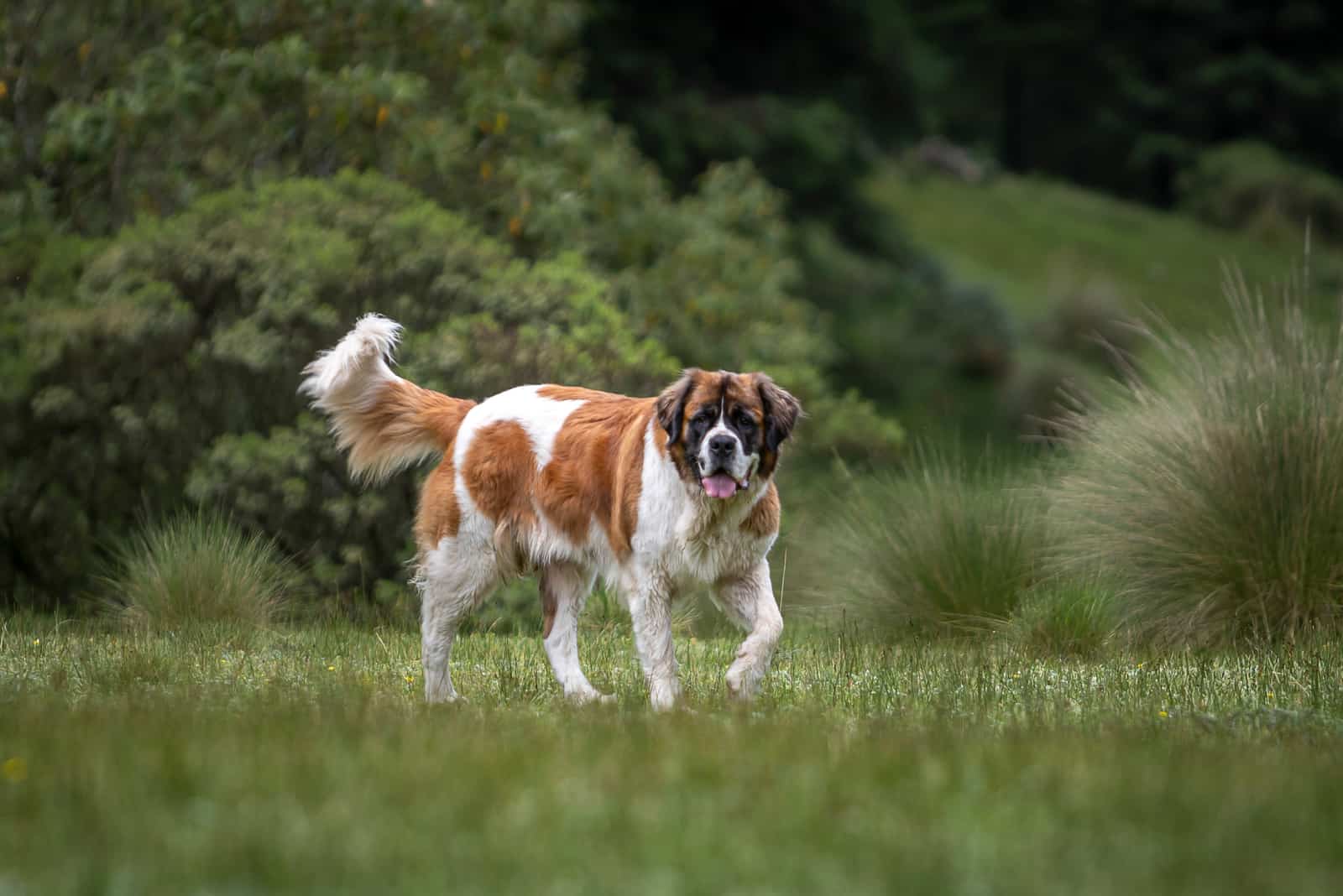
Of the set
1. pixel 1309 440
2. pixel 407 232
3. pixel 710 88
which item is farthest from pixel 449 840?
pixel 710 88

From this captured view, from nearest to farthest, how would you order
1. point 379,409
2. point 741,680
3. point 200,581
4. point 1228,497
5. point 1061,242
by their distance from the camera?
1. point 741,680
2. point 379,409
3. point 1228,497
4. point 200,581
5. point 1061,242

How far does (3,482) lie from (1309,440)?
8.31 m

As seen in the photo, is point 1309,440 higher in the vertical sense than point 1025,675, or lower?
higher

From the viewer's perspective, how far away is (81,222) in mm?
12633

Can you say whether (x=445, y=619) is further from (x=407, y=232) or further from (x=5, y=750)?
(x=407, y=232)

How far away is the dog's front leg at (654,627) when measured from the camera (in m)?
6.93

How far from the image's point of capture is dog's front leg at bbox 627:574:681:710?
6.93 metres

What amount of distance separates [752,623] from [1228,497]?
314 centimetres

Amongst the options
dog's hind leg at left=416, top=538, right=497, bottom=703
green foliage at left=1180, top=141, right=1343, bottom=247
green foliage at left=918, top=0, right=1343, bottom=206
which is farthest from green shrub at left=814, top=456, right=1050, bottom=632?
green foliage at left=918, top=0, right=1343, bottom=206

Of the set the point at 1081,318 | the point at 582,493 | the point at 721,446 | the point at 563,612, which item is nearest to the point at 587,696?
the point at 563,612

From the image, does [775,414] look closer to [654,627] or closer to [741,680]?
[654,627]

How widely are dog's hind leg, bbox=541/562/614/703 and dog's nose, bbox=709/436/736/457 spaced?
132 cm

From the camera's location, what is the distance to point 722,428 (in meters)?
6.72

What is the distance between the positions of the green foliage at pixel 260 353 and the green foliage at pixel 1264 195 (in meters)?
32.8
